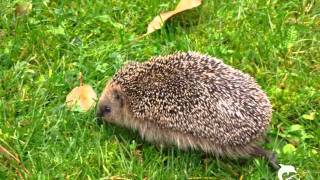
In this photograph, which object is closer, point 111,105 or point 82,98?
point 111,105

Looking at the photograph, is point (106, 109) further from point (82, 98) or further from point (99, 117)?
point (82, 98)

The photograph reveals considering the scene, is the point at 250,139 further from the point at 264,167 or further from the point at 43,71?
the point at 43,71

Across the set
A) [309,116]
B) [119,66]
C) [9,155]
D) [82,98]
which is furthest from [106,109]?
[309,116]

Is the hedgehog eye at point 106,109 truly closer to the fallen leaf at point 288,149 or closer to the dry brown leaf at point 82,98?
the dry brown leaf at point 82,98

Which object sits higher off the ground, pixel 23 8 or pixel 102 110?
pixel 23 8

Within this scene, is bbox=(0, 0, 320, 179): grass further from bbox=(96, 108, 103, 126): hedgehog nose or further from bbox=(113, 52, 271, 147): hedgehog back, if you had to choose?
bbox=(113, 52, 271, 147): hedgehog back

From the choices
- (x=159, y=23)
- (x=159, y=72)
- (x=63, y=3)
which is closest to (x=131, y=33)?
(x=159, y=23)
